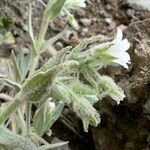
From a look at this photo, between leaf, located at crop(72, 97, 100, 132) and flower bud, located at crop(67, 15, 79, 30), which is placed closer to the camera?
leaf, located at crop(72, 97, 100, 132)

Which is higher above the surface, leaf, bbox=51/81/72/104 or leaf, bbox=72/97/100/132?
leaf, bbox=51/81/72/104

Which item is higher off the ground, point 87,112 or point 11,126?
point 87,112

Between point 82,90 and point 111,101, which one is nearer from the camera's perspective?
point 82,90

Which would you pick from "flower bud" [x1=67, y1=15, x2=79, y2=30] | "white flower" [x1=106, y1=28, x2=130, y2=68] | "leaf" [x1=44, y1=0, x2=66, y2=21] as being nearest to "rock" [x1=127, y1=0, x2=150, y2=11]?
"flower bud" [x1=67, y1=15, x2=79, y2=30]

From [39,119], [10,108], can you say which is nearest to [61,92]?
[10,108]

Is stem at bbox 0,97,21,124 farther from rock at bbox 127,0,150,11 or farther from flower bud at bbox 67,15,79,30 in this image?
rock at bbox 127,0,150,11

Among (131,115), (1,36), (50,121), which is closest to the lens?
(50,121)

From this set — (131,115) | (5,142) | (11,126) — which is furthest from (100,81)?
(11,126)

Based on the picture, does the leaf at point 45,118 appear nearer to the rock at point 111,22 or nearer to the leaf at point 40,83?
the leaf at point 40,83

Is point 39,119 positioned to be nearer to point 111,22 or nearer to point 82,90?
point 82,90

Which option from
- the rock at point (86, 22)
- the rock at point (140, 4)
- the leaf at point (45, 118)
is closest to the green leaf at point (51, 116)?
the leaf at point (45, 118)

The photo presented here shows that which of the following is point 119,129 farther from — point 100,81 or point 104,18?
point 104,18
